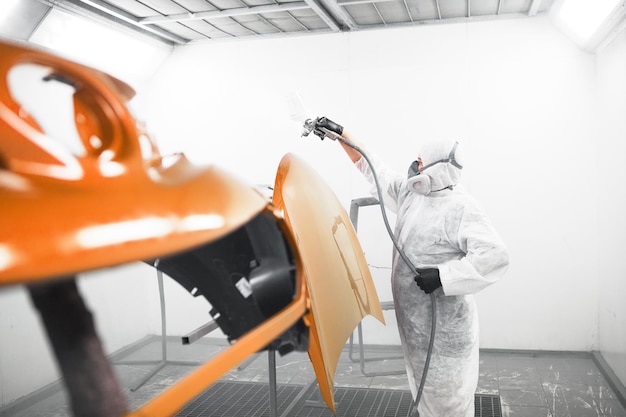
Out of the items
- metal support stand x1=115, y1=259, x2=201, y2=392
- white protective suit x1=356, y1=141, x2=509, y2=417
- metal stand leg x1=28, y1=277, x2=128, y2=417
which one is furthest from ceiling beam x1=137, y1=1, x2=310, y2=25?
metal stand leg x1=28, y1=277, x2=128, y2=417

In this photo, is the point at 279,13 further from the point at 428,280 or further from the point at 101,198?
the point at 101,198

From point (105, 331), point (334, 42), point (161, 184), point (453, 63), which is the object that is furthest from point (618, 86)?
point (105, 331)

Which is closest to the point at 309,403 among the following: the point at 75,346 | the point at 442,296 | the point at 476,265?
the point at 442,296

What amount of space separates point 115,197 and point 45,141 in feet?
0.37

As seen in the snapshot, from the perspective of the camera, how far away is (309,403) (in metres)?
3.08

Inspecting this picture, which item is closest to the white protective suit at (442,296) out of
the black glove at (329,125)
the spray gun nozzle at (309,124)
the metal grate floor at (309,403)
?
the black glove at (329,125)

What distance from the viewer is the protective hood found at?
89.9 inches

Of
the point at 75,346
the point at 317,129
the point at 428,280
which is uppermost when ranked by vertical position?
the point at 317,129

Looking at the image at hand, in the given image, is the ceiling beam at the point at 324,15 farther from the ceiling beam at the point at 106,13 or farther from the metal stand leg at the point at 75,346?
the metal stand leg at the point at 75,346

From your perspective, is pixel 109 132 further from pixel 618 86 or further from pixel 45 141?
pixel 618 86

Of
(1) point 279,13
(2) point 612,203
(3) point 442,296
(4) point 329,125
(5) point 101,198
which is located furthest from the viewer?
(1) point 279,13

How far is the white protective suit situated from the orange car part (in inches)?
53.5

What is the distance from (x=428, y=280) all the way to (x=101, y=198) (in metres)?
1.69

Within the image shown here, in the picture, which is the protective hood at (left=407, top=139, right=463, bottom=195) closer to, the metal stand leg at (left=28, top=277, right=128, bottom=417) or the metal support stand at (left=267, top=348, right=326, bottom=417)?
the metal support stand at (left=267, top=348, right=326, bottom=417)
